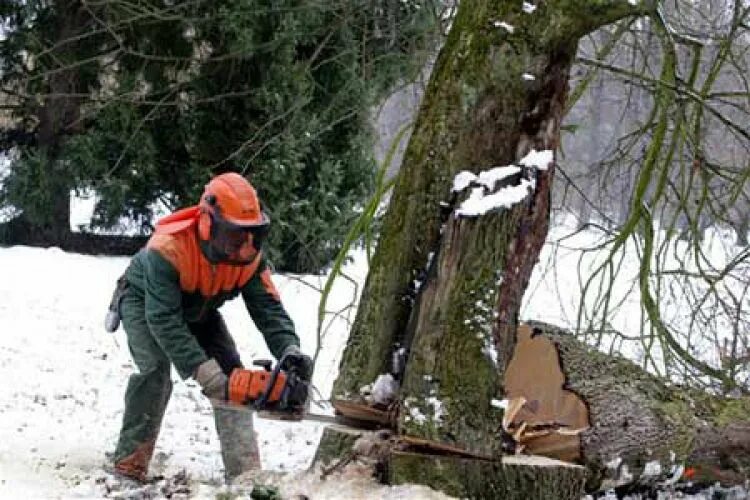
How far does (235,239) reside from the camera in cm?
476

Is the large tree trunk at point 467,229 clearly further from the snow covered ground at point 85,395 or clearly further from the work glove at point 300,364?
the snow covered ground at point 85,395

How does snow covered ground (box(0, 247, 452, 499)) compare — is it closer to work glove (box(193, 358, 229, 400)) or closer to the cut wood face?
work glove (box(193, 358, 229, 400))

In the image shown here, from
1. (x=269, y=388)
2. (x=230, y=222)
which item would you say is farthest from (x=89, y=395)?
(x=269, y=388)

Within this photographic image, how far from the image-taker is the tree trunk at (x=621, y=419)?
500 centimetres

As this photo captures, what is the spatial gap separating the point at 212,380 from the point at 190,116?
8.81 metres

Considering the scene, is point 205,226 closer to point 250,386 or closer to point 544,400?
point 250,386

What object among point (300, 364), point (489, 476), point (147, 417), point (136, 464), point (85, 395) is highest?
point (300, 364)

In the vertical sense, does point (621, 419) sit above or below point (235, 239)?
below

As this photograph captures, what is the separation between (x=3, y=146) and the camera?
1416 cm

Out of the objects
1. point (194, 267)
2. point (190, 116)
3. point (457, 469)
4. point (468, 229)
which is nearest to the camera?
point (457, 469)

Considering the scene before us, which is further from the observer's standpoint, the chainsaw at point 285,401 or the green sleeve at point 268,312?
the green sleeve at point 268,312

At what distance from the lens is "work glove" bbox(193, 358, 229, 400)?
15.2 feet

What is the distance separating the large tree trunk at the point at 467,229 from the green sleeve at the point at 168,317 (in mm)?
711

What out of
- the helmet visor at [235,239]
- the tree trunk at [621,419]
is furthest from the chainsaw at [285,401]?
the tree trunk at [621,419]
